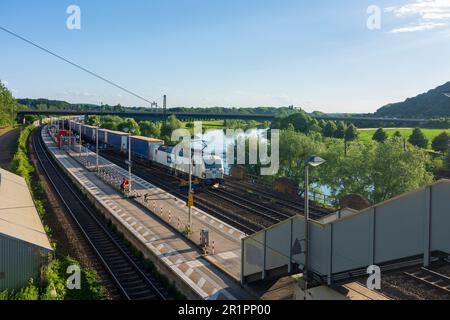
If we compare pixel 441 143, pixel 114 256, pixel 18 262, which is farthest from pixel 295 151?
pixel 18 262

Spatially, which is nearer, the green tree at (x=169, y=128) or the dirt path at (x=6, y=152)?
the dirt path at (x=6, y=152)

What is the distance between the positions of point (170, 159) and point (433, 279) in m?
32.2

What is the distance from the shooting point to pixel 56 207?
33.2m

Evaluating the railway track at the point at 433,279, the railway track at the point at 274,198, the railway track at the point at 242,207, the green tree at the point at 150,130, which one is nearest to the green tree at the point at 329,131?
the green tree at the point at 150,130

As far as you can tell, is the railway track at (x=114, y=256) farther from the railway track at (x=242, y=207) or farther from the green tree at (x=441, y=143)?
the green tree at (x=441, y=143)

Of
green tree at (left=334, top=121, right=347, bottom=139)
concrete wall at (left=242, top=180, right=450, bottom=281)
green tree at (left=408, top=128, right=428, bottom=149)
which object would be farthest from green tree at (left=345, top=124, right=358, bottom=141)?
concrete wall at (left=242, top=180, right=450, bottom=281)

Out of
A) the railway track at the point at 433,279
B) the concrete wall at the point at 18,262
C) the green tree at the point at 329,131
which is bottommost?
the railway track at the point at 433,279

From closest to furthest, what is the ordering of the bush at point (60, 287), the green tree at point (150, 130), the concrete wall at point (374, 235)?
1. the concrete wall at point (374, 235)
2. the bush at point (60, 287)
3. the green tree at point (150, 130)

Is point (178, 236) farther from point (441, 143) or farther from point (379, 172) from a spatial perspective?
point (441, 143)

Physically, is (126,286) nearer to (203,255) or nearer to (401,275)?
(203,255)

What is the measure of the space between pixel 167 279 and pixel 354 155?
955 inches

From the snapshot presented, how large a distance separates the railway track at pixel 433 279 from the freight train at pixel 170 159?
77.9 feet

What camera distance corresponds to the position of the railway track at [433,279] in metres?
17.2

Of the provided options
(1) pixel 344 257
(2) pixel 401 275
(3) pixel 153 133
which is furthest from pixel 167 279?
(3) pixel 153 133
